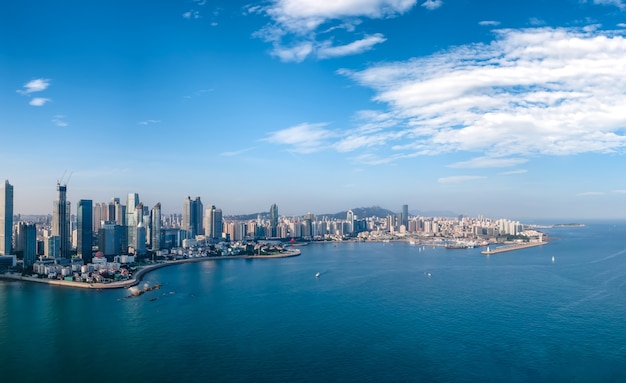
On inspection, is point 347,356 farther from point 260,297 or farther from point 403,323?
point 260,297

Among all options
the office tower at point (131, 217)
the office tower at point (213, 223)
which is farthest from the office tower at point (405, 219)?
the office tower at point (131, 217)

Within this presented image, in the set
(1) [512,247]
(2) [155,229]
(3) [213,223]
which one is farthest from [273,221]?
(1) [512,247]

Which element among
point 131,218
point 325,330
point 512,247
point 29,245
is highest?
point 131,218

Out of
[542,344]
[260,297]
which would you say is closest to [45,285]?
→ [260,297]

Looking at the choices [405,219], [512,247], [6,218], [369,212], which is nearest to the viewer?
[6,218]

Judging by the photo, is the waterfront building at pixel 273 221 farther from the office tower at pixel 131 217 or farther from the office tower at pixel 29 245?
the office tower at pixel 29 245

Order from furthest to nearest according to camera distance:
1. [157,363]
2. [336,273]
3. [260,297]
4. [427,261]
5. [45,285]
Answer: [427,261]
[336,273]
[45,285]
[260,297]
[157,363]

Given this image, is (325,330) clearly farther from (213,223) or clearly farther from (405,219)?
(405,219)
